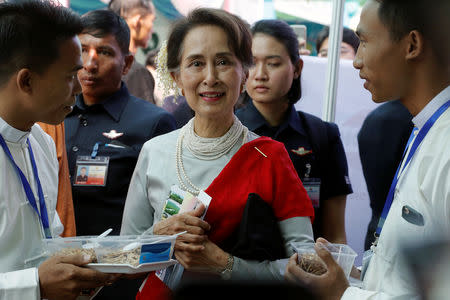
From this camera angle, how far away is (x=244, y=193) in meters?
1.90

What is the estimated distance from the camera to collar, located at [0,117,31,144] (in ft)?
5.64

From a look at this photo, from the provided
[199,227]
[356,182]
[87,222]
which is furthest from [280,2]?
[199,227]

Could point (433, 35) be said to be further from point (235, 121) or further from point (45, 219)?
point (45, 219)

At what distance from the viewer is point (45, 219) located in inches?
71.1

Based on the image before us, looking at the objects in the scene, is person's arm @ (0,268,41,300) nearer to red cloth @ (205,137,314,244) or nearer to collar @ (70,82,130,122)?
red cloth @ (205,137,314,244)

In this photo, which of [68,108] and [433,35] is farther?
[68,108]

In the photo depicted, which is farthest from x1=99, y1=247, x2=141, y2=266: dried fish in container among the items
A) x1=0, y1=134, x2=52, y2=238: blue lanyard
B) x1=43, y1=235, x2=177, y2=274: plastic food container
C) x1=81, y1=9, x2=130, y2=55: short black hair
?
x1=81, y1=9, x2=130, y2=55: short black hair

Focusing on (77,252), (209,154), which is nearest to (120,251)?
(77,252)

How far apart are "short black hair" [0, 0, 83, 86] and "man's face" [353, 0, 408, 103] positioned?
1.14 metres

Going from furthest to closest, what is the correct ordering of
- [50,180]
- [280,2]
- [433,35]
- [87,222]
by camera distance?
[280,2], [87,222], [50,180], [433,35]

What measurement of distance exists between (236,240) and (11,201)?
0.85m

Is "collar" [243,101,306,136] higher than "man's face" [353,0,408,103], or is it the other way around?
"man's face" [353,0,408,103]

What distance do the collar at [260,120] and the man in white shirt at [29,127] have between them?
4.03 ft

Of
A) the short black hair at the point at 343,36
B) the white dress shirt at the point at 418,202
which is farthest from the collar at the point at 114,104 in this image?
the white dress shirt at the point at 418,202
